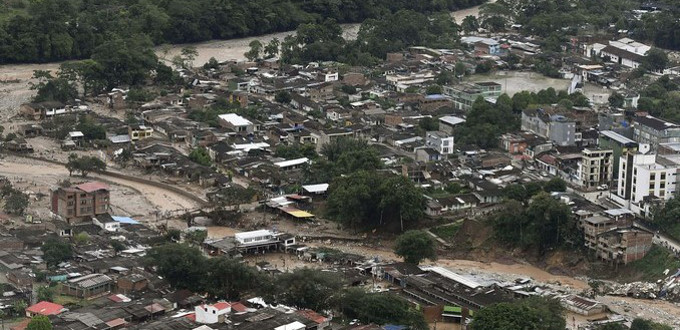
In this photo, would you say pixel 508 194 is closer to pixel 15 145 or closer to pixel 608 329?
pixel 608 329

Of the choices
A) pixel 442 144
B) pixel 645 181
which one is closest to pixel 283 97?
pixel 442 144

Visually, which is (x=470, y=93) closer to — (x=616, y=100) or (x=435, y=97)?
(x=435, y=97)

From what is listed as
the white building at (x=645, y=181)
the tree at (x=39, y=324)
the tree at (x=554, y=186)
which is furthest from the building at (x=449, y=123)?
the tree at (x=39, y=324)

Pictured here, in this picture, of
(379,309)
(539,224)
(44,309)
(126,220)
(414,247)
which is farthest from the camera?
(126,220)

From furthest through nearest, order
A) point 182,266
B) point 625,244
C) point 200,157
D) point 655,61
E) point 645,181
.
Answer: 1. point 655,61
2. point 200,157
3. point 645,181
4. point 625,244
5. point 182,266

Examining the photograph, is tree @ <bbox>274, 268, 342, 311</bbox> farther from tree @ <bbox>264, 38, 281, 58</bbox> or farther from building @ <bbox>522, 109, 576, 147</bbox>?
tree @ <bbox>264, 38, 281, 58</bbox>
